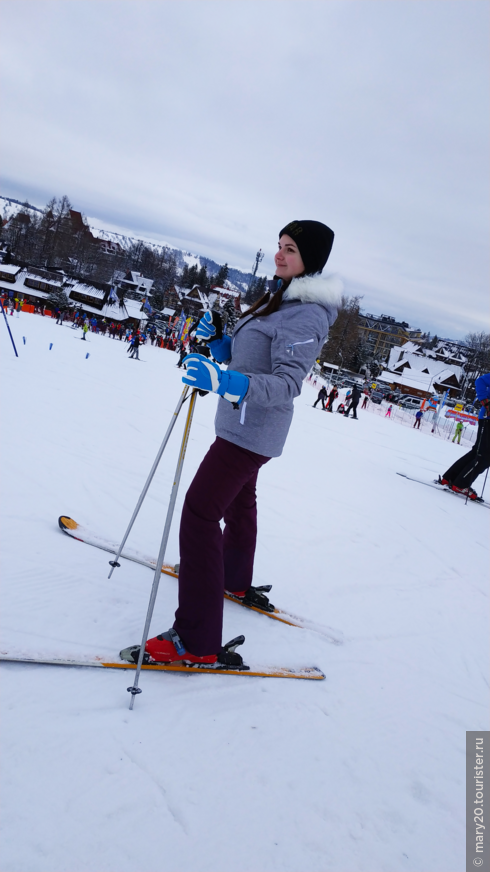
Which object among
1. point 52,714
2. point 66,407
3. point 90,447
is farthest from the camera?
point 66,407

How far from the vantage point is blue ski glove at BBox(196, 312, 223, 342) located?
2061 mm

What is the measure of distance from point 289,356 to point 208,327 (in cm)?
52

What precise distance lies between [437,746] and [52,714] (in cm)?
159

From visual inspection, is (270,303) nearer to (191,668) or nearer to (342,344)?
(191,668)

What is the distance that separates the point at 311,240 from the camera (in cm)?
193

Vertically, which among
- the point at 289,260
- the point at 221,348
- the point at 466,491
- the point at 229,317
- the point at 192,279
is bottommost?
the point at 466,491

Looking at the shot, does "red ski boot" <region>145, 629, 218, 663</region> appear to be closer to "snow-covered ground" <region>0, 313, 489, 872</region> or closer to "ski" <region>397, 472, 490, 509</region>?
"snow-covered ground" <region>0, 313, 489, 872</region>

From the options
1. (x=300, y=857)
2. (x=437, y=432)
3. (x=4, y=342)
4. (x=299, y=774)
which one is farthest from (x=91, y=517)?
(x=437, y=432)

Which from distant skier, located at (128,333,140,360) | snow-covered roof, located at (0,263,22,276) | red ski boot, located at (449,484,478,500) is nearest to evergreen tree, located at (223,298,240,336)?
red ski boot, located at (449,484,478,500)

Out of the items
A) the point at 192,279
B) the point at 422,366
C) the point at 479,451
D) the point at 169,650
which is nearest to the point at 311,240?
the point at 169,650

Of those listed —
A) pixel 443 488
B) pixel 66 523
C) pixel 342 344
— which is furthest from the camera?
pixel 342 344

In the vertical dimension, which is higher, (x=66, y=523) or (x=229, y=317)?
(x=229, y=317)

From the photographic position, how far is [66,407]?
664 cm

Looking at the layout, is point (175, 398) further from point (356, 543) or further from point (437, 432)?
point (437, 432)
